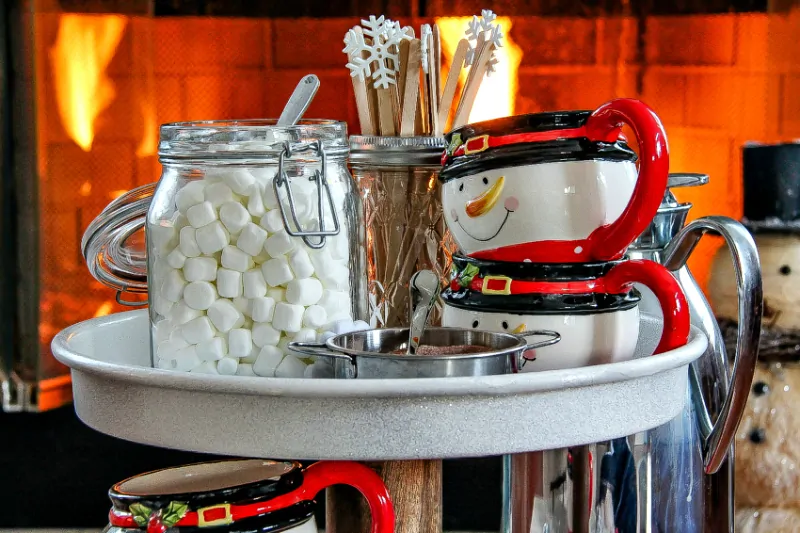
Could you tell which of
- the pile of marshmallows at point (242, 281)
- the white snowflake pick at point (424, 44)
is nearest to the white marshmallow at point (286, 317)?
the pile of marshmallows at point (242, 281)

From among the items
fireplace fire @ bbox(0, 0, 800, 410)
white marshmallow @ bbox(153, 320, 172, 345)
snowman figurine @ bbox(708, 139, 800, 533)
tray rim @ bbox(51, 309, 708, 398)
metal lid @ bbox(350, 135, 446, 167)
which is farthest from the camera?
fireplace fire @ bbox(0, 0, 800, 410)

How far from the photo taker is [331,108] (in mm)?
1318

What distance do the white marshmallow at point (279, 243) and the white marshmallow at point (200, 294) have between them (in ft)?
0.12

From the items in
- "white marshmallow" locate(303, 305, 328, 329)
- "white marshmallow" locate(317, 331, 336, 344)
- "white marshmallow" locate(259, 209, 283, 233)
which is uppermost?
"white marshmallow" locate(259, 209, 283, 233)

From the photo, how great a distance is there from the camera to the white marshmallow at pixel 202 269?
47 centimetres

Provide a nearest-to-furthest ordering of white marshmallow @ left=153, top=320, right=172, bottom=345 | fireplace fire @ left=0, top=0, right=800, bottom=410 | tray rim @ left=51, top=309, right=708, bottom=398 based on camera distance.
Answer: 1. tray rim @ left=51, top=309, right=708, bottom=398
2. white marshmallow @ left=153, top=320, right=172, bottom=345
3. fireplace fire @ left=0, top=0, right=800, bottom=410

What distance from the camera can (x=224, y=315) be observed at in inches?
18.4

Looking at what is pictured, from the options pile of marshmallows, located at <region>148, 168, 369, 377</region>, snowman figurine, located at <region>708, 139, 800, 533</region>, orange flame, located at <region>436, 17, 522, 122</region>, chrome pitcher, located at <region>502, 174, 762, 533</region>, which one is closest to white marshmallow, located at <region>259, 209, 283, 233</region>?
pile of marshmallows, located at <region>148, 168, 369, 377</region>

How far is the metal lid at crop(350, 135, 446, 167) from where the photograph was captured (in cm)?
59

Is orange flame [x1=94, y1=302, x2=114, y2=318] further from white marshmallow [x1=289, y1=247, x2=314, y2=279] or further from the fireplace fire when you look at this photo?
white marshmallow [x1=289, y1=247, x2=314, y2=279]

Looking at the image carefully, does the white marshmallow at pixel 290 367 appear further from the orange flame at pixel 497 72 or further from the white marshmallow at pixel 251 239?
the orange flame at pixel 497 72

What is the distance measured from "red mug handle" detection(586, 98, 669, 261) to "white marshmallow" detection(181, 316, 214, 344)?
0.21 m

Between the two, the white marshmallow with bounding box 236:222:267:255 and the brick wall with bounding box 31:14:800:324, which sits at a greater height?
the brick wall with bounding box 31:14:800:324

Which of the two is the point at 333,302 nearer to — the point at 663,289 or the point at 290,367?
the point at 290,367
